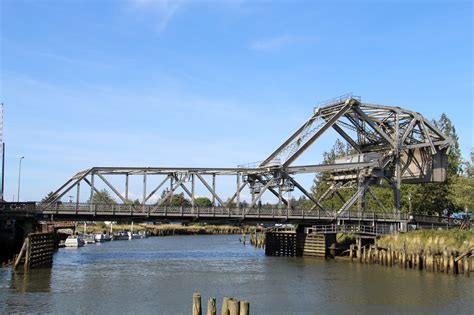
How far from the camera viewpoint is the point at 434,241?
60.1 meters

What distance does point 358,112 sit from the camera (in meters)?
78.0

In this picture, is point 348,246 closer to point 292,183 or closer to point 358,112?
point 292,183

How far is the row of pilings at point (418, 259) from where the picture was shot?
53.9 m

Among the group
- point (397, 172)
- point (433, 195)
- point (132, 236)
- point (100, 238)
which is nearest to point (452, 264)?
point (397, 172)

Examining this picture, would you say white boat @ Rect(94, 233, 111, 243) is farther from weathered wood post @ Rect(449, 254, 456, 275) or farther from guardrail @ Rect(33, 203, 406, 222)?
weathered wood post @ Rect(449, 254, 456, 275)

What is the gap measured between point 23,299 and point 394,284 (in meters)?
28.4

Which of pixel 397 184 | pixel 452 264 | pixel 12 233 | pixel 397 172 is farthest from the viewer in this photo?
pixel 397 172

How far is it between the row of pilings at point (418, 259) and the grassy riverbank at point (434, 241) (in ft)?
2.17

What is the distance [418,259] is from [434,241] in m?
2.67

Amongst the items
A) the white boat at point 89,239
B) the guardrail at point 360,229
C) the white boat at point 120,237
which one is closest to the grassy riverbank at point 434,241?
the guardrail at point 360,229

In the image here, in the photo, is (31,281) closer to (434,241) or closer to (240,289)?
(240,289)

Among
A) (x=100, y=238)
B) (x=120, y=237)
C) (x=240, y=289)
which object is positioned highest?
(x=240, y=289)

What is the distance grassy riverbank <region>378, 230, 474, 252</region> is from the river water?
4.45m

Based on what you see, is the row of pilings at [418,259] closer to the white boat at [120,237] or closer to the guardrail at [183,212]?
the guardrail at [183,212]
